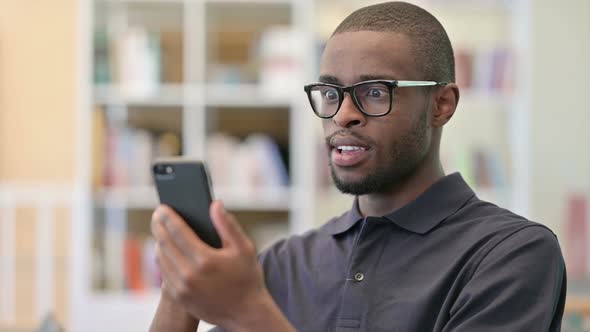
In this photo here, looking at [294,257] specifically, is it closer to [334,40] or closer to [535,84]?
[334,40]

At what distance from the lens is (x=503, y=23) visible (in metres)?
3.69

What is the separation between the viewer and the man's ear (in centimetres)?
125

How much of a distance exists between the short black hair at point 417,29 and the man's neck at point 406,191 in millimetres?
139

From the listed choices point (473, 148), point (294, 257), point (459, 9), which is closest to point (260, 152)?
point (473, 148)

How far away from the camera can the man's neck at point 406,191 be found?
1.24m

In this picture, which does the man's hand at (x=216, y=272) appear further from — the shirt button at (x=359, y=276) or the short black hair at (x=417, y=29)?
the short black hair at (x=417, y=29)

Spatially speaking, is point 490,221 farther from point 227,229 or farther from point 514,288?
point 227,229

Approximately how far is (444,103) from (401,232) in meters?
0.21

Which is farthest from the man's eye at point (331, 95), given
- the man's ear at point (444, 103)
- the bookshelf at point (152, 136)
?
the bookshelf at point (152, 136)

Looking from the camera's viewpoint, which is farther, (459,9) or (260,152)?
(459,9)

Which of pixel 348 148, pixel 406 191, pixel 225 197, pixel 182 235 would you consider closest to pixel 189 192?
pixel 182 235

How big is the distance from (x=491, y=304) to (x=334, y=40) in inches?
17.9

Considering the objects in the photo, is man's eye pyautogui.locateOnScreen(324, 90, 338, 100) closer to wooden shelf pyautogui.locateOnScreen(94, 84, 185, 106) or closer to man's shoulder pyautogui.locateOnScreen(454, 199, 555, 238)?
man's shoulder pyautogui.locateOnScreen(454, 199, 555, 238)

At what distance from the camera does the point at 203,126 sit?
10.8 feet
